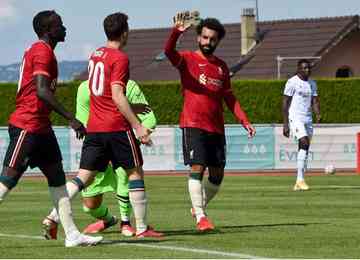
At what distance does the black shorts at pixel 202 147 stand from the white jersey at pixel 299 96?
27.0ft

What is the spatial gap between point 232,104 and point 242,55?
46.2m

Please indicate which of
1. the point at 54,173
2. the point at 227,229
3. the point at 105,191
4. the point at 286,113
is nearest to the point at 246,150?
the point at 286,113

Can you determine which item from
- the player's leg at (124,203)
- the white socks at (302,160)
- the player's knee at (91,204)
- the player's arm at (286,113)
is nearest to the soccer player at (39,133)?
the player's leg at (124,203)

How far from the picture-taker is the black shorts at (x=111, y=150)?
12.2 metres

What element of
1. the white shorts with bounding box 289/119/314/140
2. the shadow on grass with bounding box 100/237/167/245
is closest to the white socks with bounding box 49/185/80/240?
the shadow on grass with bounding box 100/237/167/245

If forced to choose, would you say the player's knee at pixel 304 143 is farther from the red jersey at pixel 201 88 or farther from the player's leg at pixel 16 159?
the player's leg at pixel 16 159

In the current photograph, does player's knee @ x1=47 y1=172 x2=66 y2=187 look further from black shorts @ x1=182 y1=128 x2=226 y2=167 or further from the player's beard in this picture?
the player's beard

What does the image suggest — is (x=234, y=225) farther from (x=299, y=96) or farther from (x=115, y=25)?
(x=299, y=96)

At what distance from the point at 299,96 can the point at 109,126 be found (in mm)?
10293

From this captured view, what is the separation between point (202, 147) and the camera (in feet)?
45.2

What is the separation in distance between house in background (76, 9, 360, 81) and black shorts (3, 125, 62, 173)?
135 ft

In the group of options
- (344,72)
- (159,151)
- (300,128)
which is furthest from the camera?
(344,72)

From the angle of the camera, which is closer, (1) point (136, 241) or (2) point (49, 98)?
(2) point (49, 98)

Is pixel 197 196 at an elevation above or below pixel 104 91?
below
